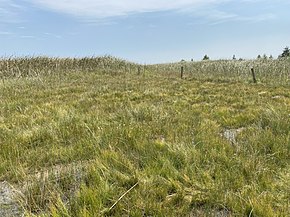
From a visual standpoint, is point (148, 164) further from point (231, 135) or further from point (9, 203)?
point (231, 135)

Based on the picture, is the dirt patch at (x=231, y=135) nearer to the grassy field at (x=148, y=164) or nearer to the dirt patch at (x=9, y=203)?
the grassy field at (x=148, y=164)

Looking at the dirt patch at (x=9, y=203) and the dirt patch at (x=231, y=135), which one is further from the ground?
the dirt patch at (x=231, y=135)

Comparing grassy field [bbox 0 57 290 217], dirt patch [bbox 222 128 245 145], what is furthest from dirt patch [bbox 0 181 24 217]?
dirt patch [bbox 222 128 245 145]

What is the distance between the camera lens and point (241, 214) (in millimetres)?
2639

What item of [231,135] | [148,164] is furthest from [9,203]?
[231,135]

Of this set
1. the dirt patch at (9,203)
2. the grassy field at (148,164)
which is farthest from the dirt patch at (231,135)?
the dirt patch at (9,203)

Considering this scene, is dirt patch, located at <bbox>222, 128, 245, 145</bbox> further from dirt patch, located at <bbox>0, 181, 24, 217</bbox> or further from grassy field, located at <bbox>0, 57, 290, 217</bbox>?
dirt patch, located at <bbox>0, 181, 24, 217</bbox>

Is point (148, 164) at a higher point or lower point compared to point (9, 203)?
higher

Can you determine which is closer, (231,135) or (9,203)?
(9,203)

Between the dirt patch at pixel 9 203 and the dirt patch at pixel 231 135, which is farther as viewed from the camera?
the dirt patch at pixel 231 135

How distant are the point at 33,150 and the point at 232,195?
2839mm

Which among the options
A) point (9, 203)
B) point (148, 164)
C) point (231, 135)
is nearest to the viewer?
point (9, 203)

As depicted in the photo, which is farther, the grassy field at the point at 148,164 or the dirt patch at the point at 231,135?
the dirt patch at the point at 231,135

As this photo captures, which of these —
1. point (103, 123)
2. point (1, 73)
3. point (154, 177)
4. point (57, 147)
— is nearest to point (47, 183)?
point (154, 177)
